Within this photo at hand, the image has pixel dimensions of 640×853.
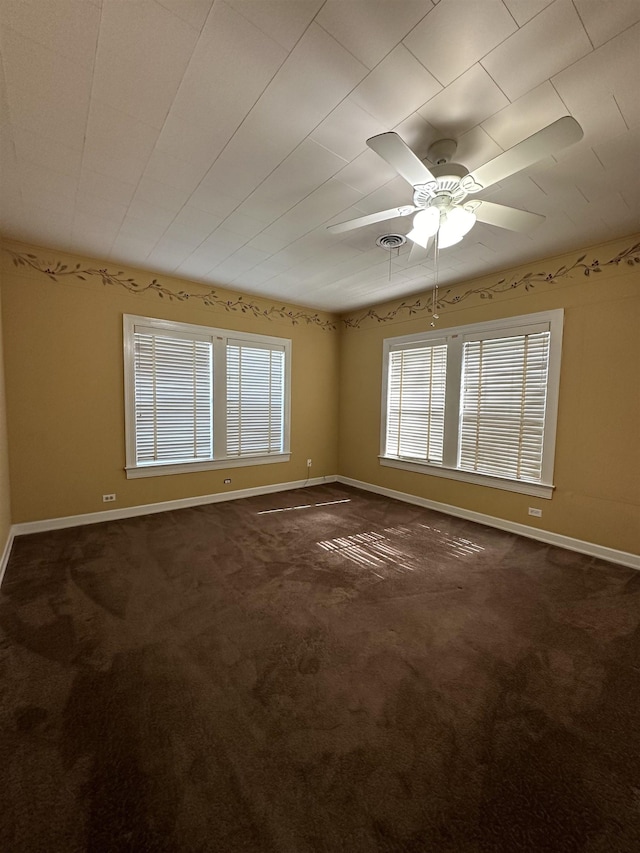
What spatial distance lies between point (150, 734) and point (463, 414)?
394 centimetres

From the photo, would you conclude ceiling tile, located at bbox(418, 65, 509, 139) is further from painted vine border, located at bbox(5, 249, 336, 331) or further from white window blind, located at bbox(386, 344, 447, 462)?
painted vine border, located at bbox(5, 249, 336, 331)

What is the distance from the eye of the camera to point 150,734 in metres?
1.44

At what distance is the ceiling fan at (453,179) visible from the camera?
1468mm

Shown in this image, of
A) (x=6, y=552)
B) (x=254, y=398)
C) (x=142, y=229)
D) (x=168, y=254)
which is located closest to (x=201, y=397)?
(x=254, y=398)

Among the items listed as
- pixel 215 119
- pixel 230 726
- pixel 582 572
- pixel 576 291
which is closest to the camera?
pixel 230 726

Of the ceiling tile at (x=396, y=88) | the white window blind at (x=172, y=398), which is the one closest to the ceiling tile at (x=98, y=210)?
the white window blind at (x=172, y=398)

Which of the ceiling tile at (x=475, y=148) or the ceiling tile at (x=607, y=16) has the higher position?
the ceiling tile at (x=607, y=16)

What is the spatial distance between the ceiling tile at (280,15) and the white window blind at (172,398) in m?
3.28

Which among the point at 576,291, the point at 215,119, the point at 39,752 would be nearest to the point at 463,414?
the point at 576,291

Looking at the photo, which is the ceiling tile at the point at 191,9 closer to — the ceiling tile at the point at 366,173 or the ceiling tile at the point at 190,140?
Result: the ceiling tile at the point at 190,140

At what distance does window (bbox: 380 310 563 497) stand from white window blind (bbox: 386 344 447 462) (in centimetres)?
1

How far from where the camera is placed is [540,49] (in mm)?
1418

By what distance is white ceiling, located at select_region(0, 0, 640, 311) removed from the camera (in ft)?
4.37

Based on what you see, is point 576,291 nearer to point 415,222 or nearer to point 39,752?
point 415,222
